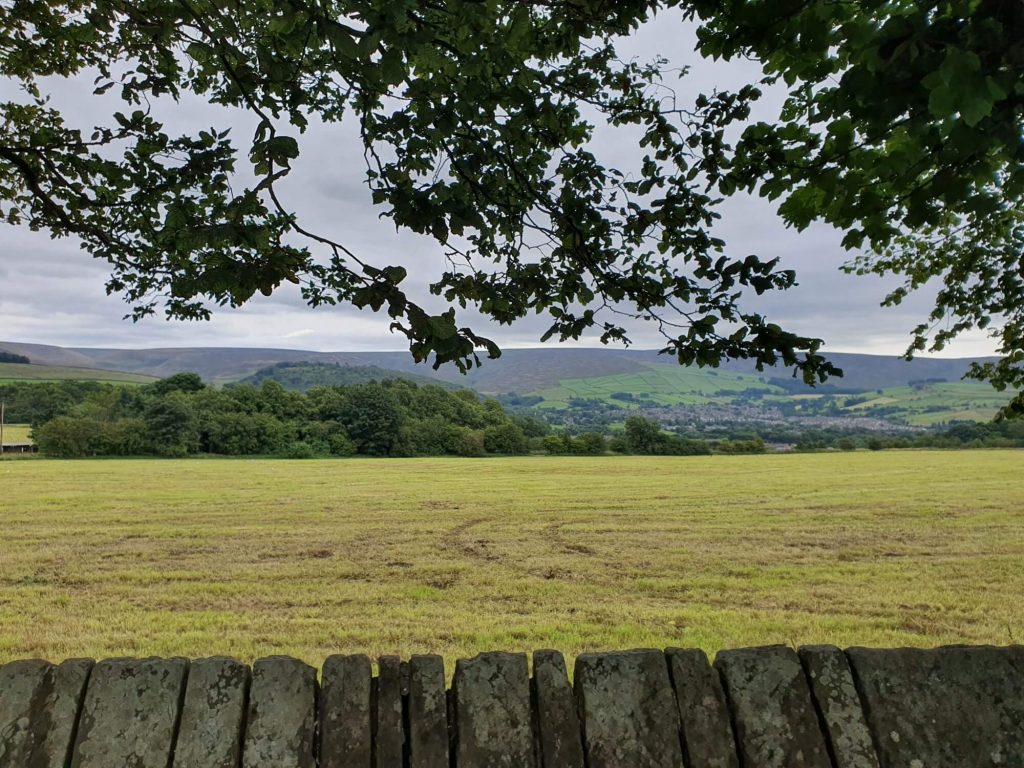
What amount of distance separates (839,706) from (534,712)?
99 cm

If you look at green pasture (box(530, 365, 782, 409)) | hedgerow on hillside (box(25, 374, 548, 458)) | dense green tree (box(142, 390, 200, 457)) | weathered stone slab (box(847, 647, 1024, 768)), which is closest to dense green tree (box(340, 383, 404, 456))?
hedgerow on hillside (box(25, 374, 548, 458))

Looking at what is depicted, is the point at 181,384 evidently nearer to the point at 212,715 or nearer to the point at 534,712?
the point at 212,715

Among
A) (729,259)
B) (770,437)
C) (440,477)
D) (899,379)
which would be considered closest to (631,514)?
(440,477)

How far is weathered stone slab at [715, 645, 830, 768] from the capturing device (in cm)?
182

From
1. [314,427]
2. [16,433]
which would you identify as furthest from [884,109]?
[16,433]

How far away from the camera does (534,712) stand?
1894 millimetres

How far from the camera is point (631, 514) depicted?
2189 cm

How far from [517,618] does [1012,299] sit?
7617 millimetres

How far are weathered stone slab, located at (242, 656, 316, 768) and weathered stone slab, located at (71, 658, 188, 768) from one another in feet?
0.84

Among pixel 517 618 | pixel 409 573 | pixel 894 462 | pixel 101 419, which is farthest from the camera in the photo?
pixel 101 419

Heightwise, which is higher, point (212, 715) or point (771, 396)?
point (771, 396)

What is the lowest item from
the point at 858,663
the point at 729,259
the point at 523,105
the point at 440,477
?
the point at 440,477

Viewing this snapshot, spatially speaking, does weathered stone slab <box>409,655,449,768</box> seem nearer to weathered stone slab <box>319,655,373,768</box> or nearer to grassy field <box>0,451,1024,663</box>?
weathered stone slab <box>319,655,373,768</box>

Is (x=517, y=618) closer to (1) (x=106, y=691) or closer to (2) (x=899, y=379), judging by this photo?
(1) (x=106, y=691)
